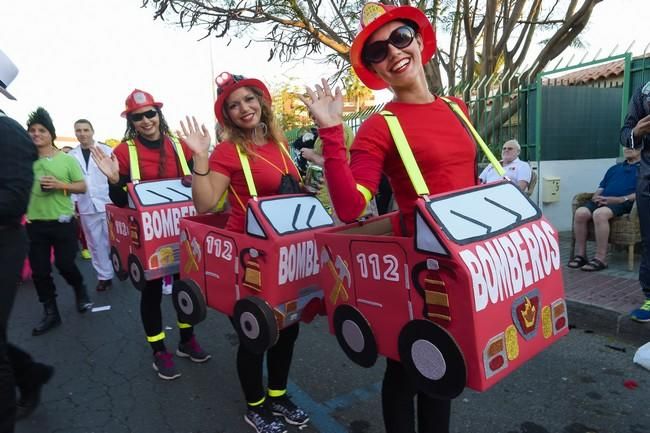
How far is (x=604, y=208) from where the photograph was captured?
4945 mm

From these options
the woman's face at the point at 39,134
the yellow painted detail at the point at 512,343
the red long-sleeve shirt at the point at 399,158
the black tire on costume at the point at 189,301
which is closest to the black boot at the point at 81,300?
the woman's face at the point at 39,134

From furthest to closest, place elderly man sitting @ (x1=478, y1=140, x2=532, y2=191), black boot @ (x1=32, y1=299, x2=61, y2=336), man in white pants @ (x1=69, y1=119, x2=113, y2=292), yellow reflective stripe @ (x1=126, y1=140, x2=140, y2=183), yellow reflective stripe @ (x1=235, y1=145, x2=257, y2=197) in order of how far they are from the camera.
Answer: elderly man sitting @ (x1=478, y1=140, x2=532, y2=191) → man in white pants @ (x1=69, y1=119, x2=113, y2=292) → black boot @ (x1=32, y1=299, x2=61, y2=336) → yellow reflective stripe @ (x1=126, y1=140, x2=140, y2=183) → yellow reflective stripe @ (x1=235, y1=145, x2=257, y2=197)

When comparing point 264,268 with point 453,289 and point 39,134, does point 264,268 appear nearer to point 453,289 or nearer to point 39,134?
point 453,289

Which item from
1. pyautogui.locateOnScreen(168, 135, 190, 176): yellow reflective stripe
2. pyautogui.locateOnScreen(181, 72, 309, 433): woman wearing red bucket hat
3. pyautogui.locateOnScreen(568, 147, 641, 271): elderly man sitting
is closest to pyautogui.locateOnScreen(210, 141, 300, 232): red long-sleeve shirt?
pyautogui.locateOnScreen(181, 72, 309, 433): woman wearing red bucket hat

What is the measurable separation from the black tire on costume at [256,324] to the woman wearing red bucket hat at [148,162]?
1148 millimetres

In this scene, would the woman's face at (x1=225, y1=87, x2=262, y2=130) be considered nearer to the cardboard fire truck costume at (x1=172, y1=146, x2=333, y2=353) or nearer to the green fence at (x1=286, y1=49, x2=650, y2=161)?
the cardboard fire truck costume at (x1=172, y1=146, x2=333, y2=353)

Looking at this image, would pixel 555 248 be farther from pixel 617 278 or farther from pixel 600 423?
pixel 617 278

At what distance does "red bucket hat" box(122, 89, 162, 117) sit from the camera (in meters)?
3.08

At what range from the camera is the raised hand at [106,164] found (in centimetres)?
289

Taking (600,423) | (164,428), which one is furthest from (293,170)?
(600,423)

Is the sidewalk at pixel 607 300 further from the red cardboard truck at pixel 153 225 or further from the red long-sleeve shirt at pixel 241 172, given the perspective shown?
the red cardboard truck at pixel 153 225

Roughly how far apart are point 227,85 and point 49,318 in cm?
312

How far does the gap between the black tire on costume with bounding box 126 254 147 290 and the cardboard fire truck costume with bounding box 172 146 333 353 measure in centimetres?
67

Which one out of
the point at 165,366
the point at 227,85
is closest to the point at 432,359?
the point at 227,85
